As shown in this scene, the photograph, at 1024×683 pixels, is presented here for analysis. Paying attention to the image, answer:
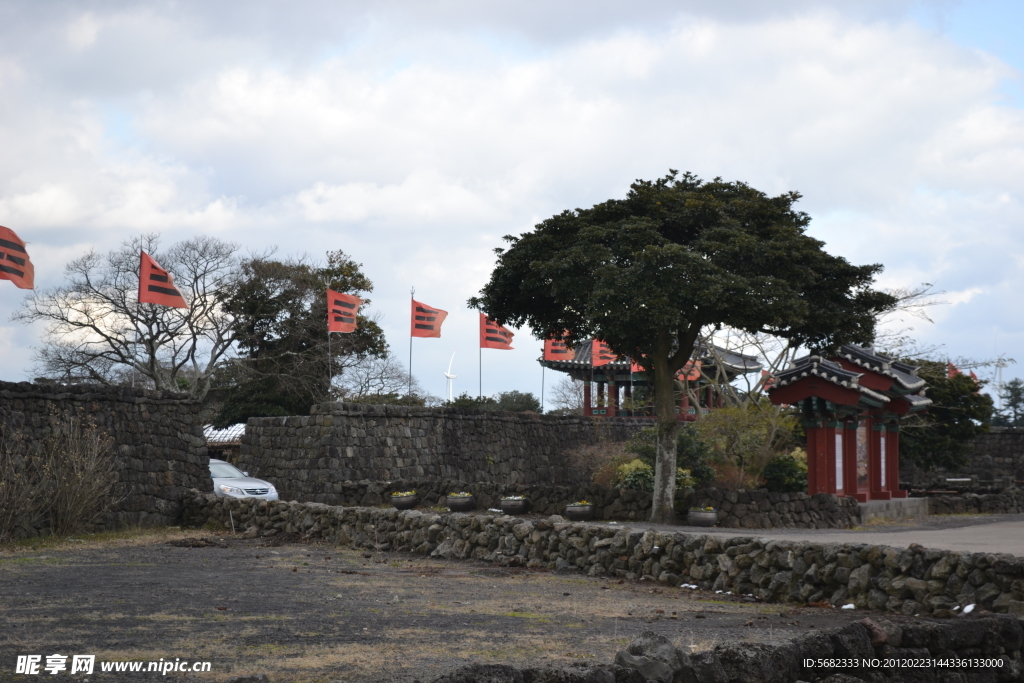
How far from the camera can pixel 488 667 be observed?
4.73m

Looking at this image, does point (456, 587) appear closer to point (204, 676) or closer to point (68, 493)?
point (204, 676)

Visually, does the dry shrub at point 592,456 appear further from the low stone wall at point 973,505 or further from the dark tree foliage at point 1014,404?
the dark tree foliage at point 1014,404

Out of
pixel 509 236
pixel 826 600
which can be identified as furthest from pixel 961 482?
Answer: pixel 826 600

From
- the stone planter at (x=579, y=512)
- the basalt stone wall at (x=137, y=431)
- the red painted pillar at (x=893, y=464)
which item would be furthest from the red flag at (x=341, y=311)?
the red painted pillar at (x=893, y=464)

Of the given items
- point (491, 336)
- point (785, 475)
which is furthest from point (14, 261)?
point (785, 475)

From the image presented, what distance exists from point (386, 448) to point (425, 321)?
5.01 meters

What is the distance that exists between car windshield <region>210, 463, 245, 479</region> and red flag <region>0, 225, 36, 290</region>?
564 centimetres

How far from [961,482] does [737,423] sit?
13605 millimetres

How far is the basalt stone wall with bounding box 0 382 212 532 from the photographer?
15680 mm

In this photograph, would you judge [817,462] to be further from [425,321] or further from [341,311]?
[341,311]

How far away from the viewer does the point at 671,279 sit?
16688 millimetres

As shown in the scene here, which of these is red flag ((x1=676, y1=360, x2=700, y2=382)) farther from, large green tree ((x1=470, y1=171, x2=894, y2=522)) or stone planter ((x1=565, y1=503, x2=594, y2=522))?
stone planter ((x1=565, y1=503, x2=594, y2=522))

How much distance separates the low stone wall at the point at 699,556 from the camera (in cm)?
872

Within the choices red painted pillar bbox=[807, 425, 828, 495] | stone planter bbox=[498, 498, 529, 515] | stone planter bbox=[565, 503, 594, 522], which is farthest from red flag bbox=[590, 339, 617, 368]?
stone planter bbox=[565, 503, 594, 522]
